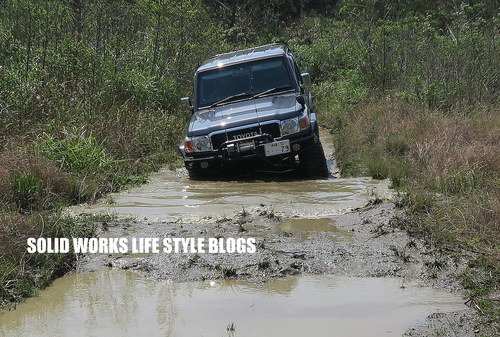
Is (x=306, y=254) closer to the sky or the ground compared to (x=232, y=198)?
closer to the sky

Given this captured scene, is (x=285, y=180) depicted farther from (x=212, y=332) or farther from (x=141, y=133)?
(x=212, y=332)

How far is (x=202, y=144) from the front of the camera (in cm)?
934

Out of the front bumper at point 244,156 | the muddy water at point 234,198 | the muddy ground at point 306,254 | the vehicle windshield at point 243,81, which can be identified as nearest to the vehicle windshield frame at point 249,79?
the vehicle windshield at point 243,81

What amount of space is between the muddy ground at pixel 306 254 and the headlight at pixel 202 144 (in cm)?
225

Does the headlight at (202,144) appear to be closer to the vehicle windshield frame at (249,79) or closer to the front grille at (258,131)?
the front grille at (258,131)

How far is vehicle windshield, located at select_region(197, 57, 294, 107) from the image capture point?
395 inches

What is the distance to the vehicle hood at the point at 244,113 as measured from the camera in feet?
30.2

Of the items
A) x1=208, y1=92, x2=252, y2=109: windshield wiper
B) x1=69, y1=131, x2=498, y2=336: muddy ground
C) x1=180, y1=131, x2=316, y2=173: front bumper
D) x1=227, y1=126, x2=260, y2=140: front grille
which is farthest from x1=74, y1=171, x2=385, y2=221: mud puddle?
x1=208, y1=92, x2=252, y2=109: windshield wiper

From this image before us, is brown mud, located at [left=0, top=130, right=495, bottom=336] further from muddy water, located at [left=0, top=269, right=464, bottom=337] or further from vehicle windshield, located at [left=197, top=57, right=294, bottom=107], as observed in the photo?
vehicle windshield, located at [left=197, top=57, right=294, bottom=107]

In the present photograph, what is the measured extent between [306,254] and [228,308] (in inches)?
44.0

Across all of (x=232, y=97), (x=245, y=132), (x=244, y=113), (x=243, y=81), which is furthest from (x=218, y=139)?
(x=243, y=81)

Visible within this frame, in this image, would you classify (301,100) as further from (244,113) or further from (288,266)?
(288,266)

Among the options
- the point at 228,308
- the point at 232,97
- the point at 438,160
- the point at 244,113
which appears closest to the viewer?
the point at 228,308

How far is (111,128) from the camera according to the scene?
35.7 ft
